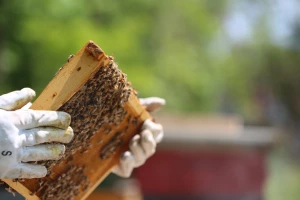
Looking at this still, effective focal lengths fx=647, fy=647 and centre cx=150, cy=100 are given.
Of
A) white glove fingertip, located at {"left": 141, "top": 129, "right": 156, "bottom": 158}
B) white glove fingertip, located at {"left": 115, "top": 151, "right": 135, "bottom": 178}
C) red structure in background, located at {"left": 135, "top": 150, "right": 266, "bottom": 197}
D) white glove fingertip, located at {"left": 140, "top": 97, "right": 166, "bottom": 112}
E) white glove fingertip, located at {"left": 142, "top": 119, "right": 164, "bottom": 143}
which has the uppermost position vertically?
white glove fingertip, located at {"left": 140, "top": 97, "right": 166, "bottom": 112}

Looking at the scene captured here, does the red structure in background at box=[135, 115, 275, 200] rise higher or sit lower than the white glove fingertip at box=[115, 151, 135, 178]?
lower

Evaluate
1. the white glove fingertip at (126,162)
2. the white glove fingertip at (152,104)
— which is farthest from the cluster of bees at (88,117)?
the white glove fingertip at (152,104)

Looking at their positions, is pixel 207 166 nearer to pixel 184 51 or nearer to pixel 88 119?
pixel 88 119

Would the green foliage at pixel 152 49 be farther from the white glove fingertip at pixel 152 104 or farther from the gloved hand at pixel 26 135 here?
the gloved hand at pixel 26 135

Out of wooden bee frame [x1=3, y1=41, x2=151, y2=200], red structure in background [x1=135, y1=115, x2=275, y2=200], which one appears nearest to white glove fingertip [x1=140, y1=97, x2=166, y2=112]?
wooden bee frame [x1=3, y1=41, x2=151, y2=200]

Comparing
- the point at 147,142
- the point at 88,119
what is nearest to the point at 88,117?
the point at 88,119

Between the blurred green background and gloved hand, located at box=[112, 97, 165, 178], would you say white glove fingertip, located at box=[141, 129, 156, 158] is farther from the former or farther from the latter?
the blurred green background
